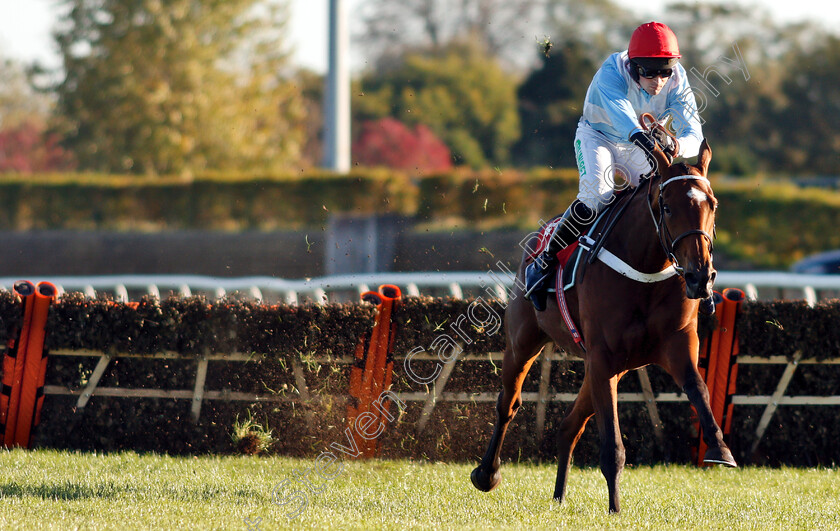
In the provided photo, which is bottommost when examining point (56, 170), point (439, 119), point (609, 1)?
point (56, 170)

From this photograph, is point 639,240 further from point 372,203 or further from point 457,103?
point 457,103

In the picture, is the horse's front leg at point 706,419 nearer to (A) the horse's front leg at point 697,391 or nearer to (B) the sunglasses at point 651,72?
(A) the horse's front leg at point 697,391

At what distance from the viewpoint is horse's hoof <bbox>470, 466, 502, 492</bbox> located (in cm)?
547

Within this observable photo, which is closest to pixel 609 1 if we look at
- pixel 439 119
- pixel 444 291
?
pixel 439 119

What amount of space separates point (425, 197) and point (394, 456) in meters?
16.9

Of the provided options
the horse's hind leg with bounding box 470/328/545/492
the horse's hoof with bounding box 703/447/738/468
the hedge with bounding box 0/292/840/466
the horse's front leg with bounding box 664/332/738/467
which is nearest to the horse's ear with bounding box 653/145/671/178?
the horse's front leg with bounding box 664/332/738/467

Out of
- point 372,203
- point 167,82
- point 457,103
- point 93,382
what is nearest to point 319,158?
point 457,103

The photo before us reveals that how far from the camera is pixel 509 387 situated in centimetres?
582

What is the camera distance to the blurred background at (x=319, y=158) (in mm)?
22500

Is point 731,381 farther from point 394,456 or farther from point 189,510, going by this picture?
point 189,510

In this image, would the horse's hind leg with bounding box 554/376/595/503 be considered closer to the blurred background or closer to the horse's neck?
the horse's neck

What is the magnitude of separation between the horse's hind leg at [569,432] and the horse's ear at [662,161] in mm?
1307

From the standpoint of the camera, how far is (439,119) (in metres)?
38.6

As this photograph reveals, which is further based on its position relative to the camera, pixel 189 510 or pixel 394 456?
pixel 394 456
